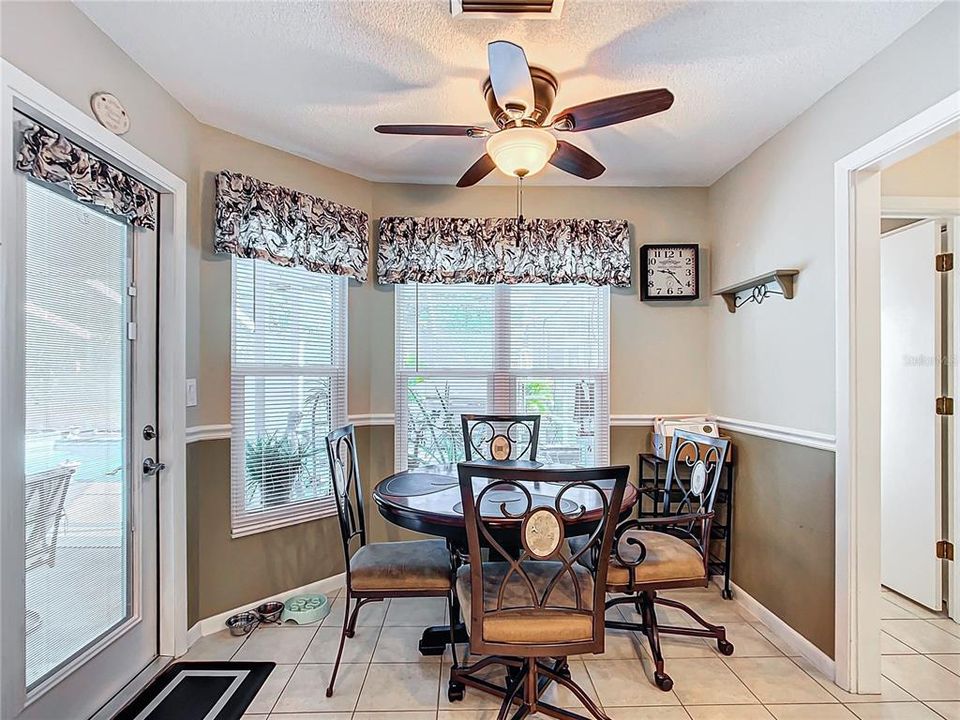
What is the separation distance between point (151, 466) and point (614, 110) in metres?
2.42

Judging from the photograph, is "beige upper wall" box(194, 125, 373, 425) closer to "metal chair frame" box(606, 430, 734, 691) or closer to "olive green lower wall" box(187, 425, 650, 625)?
"olive green lower wall" box(187, 425, 650, 625)

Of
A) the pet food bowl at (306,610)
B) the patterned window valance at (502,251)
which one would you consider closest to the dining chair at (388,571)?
the pet food bowl at (306,610)

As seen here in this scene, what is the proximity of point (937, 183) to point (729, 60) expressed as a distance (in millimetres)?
1574

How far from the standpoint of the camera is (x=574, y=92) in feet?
8.25

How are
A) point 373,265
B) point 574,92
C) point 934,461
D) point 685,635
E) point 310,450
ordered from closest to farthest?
1. point 574,92
2. point 685,635
3. point 934,461
4. point 310,450
5. point 373,265

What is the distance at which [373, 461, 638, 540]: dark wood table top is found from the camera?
2.09 m

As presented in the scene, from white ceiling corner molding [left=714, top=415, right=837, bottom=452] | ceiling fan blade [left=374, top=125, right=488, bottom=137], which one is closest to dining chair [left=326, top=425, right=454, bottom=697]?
ceiling fan blade [left=374, top=125, right=488, bottom=137]

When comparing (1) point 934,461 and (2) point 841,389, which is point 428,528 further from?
(1) point 934,461

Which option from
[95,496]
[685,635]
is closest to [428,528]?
[95,496]

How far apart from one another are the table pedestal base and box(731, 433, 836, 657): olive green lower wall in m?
1.60

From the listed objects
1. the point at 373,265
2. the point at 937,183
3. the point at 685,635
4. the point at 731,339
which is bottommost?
the point at 685,635

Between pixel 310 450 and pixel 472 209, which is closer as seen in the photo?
pixel 310 450

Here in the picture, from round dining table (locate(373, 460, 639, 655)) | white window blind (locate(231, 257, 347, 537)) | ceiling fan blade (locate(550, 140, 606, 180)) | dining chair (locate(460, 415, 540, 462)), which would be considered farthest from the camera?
dining chair (locate(460, 415, 540, 462))

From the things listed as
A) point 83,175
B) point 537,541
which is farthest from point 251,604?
point 83,175
